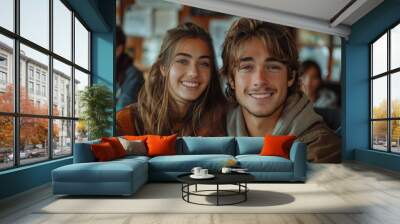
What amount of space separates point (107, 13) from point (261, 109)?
4242 mm

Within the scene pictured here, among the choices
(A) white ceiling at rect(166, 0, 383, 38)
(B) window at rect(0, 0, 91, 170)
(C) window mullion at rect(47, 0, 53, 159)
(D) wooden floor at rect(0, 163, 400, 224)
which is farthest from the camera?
(A) white ceiling at rect(166, 0, 383, 38)

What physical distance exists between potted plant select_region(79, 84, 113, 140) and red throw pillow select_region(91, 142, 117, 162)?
1.92m

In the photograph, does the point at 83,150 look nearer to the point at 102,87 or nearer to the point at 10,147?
the point at 10,147

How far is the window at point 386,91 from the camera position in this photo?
323 inches

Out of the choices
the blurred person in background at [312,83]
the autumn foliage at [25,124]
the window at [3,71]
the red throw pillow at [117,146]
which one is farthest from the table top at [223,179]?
the blurred person in background at [312,83]

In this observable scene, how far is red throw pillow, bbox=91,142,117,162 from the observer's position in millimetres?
Result: 5852

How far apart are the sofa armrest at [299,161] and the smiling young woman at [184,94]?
2.96 metres

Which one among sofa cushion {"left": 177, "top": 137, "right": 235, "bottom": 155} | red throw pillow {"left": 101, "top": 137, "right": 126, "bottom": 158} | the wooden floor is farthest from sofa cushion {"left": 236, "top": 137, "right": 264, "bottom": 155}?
red throw pillow {"left": 101, "top": 137, "right": 126, "bottom": 158}

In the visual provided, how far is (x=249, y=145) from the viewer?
23.5ft

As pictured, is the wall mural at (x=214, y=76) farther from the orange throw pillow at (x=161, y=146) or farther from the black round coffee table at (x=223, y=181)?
the black round coffee table at (x=223, y=181)

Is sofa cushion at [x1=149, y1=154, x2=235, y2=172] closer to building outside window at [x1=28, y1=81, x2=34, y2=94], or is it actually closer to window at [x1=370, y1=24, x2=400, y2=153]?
building outside window at [x1=28, y1=81, x2=34, y2=94]

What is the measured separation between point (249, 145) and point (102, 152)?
108 inches

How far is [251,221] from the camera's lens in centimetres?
384

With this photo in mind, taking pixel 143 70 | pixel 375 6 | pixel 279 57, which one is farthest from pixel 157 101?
pixel 375 6
